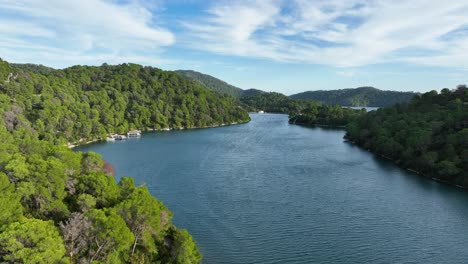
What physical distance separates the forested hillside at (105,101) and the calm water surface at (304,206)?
71.4 feet

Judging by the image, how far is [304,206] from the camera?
1629 inches

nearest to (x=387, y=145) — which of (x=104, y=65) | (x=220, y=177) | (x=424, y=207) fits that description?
(x=424, y=207)

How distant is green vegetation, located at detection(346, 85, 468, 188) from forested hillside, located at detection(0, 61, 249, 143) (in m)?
67.2

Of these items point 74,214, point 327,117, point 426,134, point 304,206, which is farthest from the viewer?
point 327,117

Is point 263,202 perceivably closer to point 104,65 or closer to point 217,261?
point 217,261

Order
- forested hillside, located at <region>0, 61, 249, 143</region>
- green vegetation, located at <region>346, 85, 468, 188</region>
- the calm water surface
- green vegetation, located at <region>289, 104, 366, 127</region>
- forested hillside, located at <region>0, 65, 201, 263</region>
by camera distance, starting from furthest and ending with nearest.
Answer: green vegetation, located at <region>289, 104, 366, 127</region>, forested hillside, located at <region>0, 61, 249, 143</region>, green vegetation, located at <region>346, 85, 468, 188</region>, the calm water surface, forested hillside, located at <region>0, 65, 201, 263</region>

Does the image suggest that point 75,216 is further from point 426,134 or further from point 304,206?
point 426,134

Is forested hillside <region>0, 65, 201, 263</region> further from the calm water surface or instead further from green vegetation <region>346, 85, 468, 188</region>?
green vegetation <region>346, 85, 468, 188</region>

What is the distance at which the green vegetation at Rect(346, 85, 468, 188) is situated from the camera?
54781 mm

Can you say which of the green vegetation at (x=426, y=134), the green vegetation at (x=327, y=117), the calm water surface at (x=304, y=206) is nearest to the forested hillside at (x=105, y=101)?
the calm water surface at (x=304, y=206)

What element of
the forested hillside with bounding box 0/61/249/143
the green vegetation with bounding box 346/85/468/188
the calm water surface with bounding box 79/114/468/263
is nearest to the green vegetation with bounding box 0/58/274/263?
the calm water surface with bounding box 79/114/468/263

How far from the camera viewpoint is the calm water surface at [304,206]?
30.9 metres

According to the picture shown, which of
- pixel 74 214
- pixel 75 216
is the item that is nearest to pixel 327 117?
pixel 74 214

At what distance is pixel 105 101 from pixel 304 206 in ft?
300
